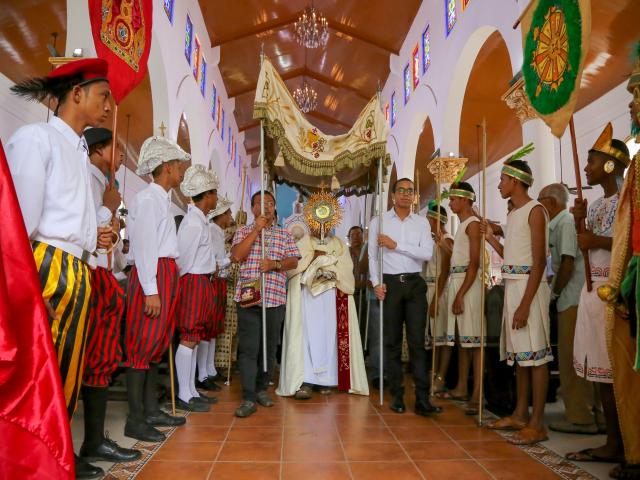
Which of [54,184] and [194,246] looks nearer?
[54,184]

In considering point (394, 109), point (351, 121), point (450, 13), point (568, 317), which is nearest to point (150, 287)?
point (568, 317)

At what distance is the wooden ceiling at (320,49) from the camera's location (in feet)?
42.2

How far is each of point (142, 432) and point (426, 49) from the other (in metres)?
11.9

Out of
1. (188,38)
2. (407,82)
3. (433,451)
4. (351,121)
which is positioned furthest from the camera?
(351,121)

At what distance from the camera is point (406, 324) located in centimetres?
399

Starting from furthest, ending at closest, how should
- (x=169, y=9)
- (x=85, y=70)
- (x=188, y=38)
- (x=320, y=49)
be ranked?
(x=320, y=49) → (x=188, y=38) → (x=169, y=9) → (x=85, y=70)

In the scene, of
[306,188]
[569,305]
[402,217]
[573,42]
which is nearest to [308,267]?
[402,217]

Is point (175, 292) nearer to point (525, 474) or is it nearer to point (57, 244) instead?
point (57, 244)

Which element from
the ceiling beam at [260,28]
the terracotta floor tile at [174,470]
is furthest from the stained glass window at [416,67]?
the terracotta floor tile at [174,470]

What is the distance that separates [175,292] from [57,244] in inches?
56.3

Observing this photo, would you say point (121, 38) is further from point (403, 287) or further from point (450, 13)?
point (450, 13)

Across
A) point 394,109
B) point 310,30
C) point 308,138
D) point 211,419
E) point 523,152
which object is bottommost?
point 211,419

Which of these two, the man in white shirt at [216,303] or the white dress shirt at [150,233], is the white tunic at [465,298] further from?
the white dress shirt at [150,233]

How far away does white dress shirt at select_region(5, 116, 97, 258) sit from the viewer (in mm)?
1746
